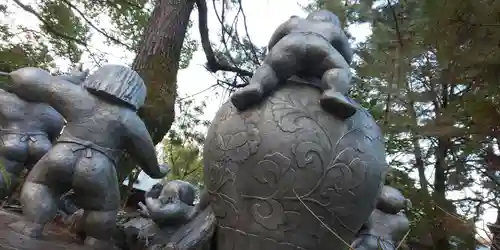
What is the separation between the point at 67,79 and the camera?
1.33 meters

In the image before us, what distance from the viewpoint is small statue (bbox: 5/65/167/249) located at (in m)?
1.20

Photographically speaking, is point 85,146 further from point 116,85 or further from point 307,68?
point 307,68

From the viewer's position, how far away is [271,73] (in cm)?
121

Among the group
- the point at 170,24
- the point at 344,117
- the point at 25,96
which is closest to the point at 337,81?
the point at 344,117

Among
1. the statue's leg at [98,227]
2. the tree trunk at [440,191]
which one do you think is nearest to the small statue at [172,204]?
the statue's leg at [98,227]

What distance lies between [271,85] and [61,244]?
63 centimetres

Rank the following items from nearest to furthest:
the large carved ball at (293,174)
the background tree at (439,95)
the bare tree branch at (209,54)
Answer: the large carved ball at (293,174)
the background tree at (439,95)
the bare tree branch at (209,54)

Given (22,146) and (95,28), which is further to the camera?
(95,28)

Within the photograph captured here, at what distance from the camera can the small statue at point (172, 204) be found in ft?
4.26

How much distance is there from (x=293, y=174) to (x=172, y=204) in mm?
363

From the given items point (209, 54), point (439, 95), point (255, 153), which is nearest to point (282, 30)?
point (255, 153)

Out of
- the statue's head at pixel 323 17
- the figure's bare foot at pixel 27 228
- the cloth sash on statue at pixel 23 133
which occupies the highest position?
the statue's head at pixel 323 17

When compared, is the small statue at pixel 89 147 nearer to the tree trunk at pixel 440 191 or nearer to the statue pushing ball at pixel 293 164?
the statue pushing ball at pixel 293 164

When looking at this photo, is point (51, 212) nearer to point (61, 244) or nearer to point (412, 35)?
point (61, 244)
